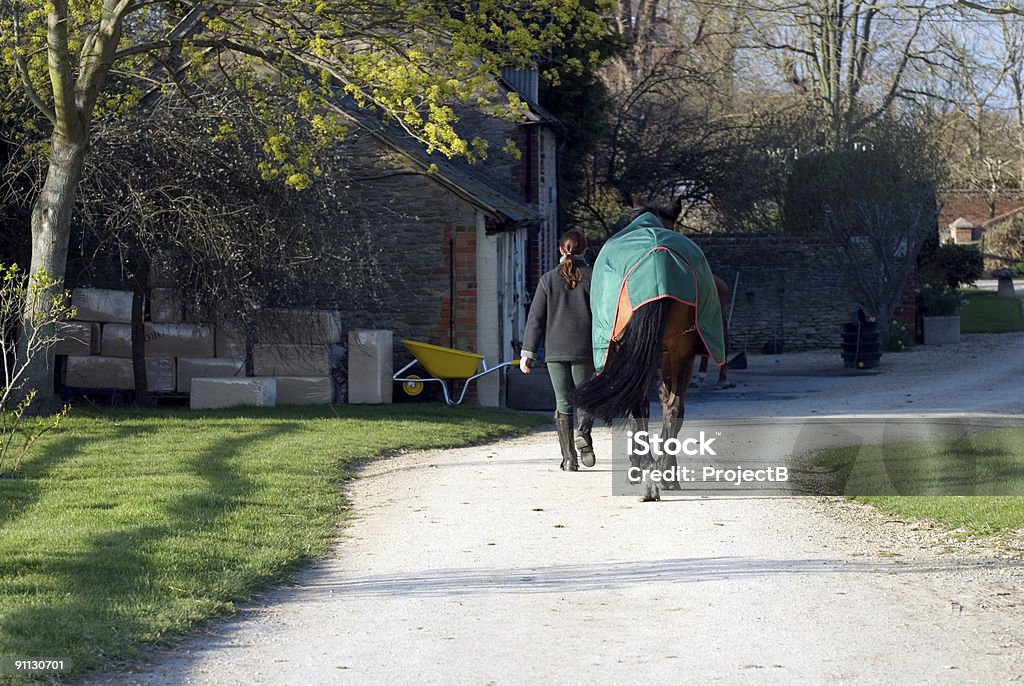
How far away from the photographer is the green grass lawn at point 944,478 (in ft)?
28.0

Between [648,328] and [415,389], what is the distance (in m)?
10.0

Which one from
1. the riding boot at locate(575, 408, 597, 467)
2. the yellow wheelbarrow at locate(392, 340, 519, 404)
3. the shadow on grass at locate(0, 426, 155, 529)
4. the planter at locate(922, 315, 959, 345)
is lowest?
the shadow on grass at locate(0, 426, 155, 529)

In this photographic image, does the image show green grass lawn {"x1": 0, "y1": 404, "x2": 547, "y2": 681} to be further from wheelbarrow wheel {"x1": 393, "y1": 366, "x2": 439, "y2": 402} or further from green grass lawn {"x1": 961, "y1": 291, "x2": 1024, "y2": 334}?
green grass lawn {"x1": 961, "y1": 291, "x2": 1024, "y2": 334}

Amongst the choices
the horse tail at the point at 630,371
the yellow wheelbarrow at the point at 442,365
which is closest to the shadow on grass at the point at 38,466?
the horse tail at the point at 630,371

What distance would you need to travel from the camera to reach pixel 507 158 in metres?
22.9

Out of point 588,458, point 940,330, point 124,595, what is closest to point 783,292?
point 940,330

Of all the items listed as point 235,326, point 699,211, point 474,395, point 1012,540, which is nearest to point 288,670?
point 1012,540

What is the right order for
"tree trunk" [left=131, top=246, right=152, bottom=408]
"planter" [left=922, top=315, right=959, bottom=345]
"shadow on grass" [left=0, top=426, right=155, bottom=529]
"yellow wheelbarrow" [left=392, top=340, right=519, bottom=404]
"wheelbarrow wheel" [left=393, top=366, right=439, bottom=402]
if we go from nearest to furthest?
"shadow on grass" [left=0, top=426, right=155, bottom=529] → "tree trunk" [left=131, top=246, right=152, bottom=408] → "yellow wheelbarrow" [left=392, top=340, right=519, bottom=404] → "wheelbarrow wheel" [left=393, top=366, right=439, bottom=402] → "planter" [left=922, top=315, right=959, bottom=345]

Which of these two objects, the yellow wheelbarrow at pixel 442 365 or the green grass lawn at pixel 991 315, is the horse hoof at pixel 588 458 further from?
the green grass lawn at pixel 991 315

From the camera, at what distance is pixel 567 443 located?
35.9 feet

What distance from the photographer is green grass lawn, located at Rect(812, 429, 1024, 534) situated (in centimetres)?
854

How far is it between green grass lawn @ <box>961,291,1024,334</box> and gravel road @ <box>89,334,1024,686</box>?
86.5 ft

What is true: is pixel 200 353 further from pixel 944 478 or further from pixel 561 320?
pixel 944 478

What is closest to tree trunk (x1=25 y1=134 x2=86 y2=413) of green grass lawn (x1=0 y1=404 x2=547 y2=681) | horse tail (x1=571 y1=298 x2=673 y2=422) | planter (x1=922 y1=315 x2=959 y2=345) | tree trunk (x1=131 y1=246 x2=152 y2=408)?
green grass lawn (x1=0 y1=404 x2=547 y2=681)
